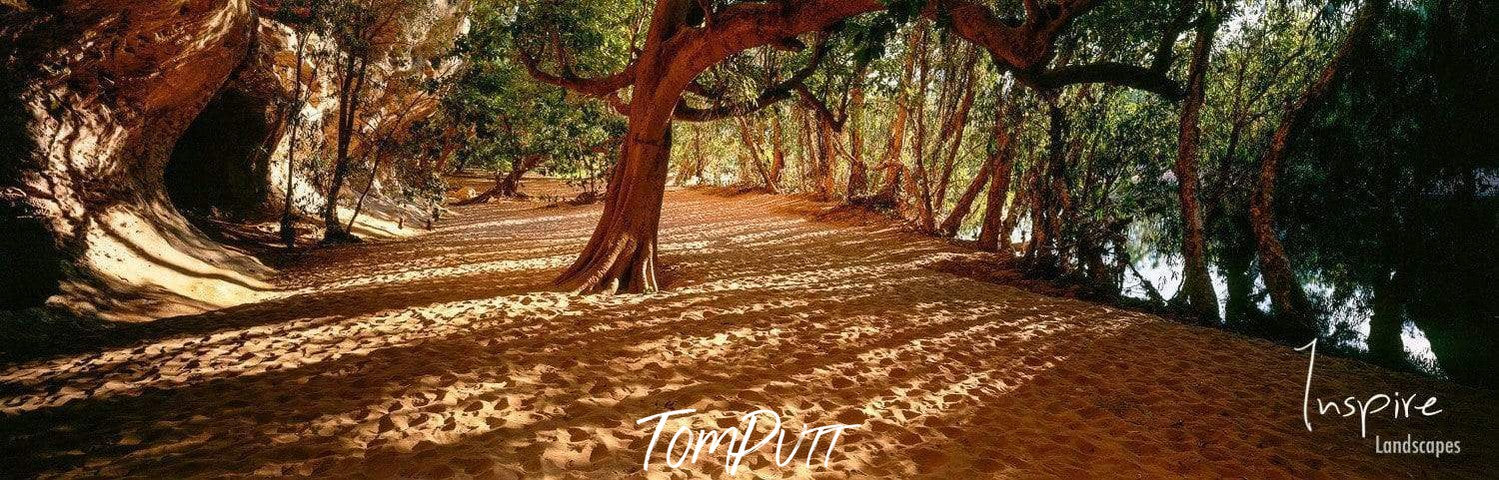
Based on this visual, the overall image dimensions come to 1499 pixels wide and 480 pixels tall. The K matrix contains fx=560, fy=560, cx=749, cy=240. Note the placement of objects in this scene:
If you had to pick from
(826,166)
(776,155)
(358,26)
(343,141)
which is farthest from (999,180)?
(776,155)

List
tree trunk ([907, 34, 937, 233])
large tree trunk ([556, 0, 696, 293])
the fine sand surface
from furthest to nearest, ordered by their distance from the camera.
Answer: tree trunk ([907, 34, 937, 233]), large tree trunk ([556, 0, 696, 293]), the fine sand surface

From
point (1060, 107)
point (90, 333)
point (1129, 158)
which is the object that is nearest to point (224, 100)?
point (90, 333)

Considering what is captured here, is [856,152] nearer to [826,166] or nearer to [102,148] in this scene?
[826,166]

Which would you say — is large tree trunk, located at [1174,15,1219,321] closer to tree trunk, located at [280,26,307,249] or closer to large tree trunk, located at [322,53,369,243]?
large tree trunk, located at [322,53,369,243]

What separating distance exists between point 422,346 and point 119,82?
490cm

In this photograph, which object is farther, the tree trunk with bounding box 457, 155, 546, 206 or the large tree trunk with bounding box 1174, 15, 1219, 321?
the tree trunk with bounding box 457, 155, 546, 206

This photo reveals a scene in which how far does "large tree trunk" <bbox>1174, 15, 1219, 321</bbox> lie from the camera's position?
21.0 ft

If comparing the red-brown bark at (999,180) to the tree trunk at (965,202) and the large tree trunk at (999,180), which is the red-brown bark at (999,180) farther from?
the tree trunk at (965,202)

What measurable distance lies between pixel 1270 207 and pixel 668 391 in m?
7.45

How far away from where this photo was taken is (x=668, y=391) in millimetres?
3852

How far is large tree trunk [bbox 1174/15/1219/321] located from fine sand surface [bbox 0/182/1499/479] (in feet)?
2.29

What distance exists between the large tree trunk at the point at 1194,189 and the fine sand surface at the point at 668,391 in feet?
2.29

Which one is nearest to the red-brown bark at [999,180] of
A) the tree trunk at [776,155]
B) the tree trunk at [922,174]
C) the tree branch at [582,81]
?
the tree trunk at [922,174]

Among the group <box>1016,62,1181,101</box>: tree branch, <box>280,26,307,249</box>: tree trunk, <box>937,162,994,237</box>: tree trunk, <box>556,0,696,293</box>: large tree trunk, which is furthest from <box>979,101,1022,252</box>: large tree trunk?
<box>280,26,307,249</box>: tree trunk
